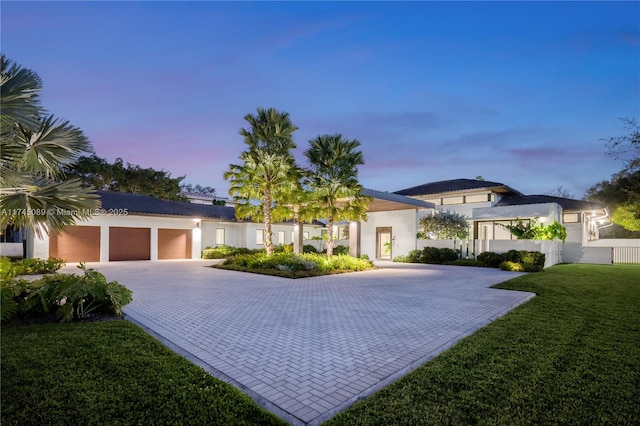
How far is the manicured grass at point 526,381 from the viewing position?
3033 mm

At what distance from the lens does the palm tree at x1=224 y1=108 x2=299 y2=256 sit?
59.0 ft

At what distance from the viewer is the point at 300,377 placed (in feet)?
12.9

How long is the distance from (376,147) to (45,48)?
28.7 metres

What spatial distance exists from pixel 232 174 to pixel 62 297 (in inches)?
509

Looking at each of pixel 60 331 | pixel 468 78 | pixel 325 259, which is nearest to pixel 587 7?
pixel 468 78

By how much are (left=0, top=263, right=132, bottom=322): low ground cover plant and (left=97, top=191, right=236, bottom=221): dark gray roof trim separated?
53.2 ft

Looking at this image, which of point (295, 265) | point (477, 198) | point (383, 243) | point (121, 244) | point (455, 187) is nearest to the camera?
point (295, 265)

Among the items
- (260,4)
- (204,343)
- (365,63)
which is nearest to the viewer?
(204,343)

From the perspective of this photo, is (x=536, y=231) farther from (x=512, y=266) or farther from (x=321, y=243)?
(x=321, y=243)

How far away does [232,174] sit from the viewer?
61.7ft

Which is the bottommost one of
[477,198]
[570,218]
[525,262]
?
[525,262]

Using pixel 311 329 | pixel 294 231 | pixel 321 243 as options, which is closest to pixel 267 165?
pixel 294 231

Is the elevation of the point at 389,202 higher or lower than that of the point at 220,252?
higher

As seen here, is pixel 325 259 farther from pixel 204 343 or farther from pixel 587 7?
pixel 587 7
